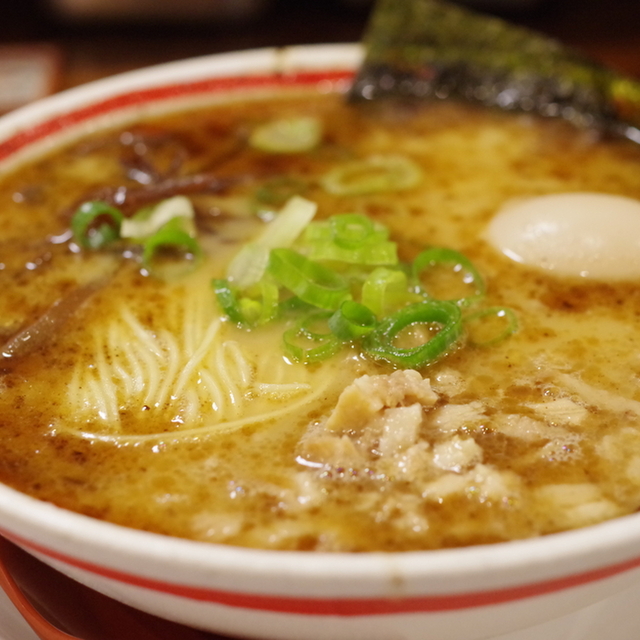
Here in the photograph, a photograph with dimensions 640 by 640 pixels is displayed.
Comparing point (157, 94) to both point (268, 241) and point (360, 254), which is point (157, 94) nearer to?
point (268, 241)

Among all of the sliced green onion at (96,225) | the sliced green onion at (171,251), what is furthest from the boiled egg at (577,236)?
the sliced green onion at (96,225)

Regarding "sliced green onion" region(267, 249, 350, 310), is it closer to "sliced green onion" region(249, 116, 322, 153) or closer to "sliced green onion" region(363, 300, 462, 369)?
"sliced green onion" region(363, 300, 462, 369)

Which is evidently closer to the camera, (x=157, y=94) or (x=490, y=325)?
(x=490, y=325)

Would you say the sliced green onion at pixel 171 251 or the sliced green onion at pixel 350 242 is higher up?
the sliced green onion at pixel 350 242

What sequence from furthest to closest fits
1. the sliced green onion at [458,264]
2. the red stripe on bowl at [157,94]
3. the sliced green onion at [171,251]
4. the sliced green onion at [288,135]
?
the sliced green onion at [288,135]
the red stripe on bowl at [157,94]
the sliced green onion at [171,251]
the sliced green onion at [458,264]

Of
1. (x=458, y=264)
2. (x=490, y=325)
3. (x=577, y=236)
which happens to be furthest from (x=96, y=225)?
(x=577, y=236)

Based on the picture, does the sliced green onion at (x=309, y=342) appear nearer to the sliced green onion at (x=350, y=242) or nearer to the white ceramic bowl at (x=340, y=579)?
the sliced green onion at (x=350, y=242)

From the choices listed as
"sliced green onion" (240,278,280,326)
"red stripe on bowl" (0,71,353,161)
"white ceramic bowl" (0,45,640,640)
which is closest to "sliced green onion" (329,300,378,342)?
"sliced green onion" (240,278,280,326)
